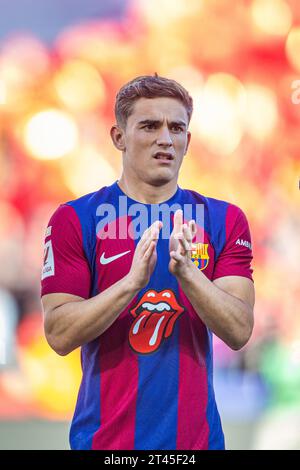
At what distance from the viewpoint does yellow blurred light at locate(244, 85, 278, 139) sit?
3404mm

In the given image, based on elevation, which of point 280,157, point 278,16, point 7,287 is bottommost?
point 7,287

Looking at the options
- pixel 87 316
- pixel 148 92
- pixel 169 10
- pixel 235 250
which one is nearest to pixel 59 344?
pixel 87 316

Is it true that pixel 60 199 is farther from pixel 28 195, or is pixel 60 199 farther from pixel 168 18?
pixel 168 18

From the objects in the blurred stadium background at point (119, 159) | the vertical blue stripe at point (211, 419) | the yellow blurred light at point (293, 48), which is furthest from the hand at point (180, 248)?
the yellow blurred light at point (293, 48)

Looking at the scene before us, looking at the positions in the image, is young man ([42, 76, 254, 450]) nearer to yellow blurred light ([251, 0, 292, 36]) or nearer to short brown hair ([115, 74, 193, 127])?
short brown hair ([115, 74, 193, 127])

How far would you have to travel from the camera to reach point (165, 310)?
5.10 ft

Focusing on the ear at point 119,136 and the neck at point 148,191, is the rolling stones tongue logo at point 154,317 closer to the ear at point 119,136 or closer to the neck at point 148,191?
the neck at point 148,191

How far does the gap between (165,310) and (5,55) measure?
2.12 meters

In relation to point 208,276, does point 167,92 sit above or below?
above

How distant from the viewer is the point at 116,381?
5.01 feet

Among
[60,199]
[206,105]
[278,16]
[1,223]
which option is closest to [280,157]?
[206,105]
